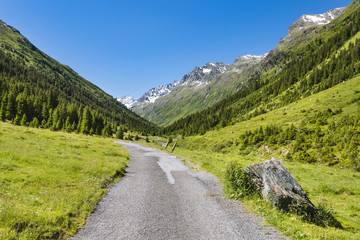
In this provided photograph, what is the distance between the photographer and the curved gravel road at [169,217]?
21.7ft

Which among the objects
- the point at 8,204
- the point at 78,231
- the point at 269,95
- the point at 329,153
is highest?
the point at 269,95

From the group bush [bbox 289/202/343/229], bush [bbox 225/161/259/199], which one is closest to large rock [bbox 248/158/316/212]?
bush [bbox 289/202/343/229]

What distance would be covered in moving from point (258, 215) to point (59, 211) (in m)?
8.85

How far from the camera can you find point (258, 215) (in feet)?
28.5

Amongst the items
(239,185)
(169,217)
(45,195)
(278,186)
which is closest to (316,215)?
(278,186)

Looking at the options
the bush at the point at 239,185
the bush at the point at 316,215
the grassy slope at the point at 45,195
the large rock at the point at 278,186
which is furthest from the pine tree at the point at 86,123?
the bush at the point at 316,215

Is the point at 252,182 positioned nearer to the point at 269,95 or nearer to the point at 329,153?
the point at 329,153

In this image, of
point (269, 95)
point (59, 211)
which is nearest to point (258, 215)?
point (59, 211)

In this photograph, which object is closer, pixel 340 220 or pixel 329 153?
pixel 340 220

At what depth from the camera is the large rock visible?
29.5 feet

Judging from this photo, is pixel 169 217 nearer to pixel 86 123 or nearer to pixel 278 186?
pixel 278 186

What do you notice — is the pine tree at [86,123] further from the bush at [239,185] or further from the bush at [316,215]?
the bush at [316,215]

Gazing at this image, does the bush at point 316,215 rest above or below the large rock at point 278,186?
below

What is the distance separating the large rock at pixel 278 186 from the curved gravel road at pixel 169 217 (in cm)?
171
